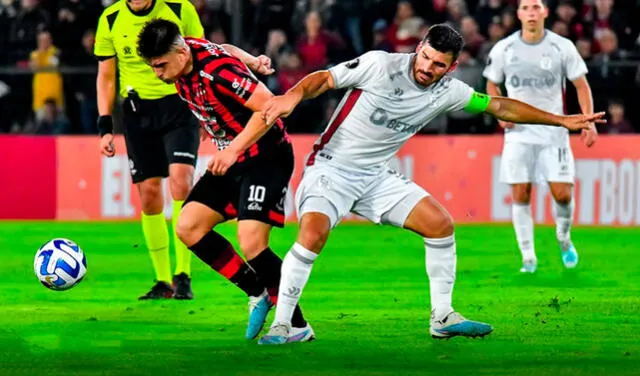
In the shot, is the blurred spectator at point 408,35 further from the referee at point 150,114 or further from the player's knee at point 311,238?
the player's knee at point 311,238

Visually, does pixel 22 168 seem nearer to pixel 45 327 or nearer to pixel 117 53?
pixel 117 53

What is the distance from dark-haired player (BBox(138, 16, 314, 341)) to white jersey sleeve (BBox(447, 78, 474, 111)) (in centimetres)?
93

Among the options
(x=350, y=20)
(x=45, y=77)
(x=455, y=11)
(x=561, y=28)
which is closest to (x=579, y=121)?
(x=561, y=28)

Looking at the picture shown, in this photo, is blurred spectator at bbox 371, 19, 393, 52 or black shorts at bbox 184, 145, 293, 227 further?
→ blurred spectator at bbox 371, 19, 393, 52

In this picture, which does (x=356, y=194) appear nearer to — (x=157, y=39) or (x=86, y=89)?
(x=157, y=39)

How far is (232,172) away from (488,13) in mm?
10299

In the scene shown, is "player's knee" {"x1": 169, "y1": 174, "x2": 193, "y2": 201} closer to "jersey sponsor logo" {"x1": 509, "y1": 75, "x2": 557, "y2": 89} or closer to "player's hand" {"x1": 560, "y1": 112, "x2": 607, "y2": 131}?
"player's hand" {"x1": 560, "y1": 112, "x2": 607, "y2": 131}

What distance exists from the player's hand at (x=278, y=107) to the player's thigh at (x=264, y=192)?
2.35ft

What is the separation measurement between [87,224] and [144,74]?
6.79m

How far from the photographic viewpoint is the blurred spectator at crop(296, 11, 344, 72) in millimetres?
17578

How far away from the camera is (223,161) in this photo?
284 inches

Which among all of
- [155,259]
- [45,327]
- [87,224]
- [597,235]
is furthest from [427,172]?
[45,327]

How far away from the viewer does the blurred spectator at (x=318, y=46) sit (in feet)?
57.7

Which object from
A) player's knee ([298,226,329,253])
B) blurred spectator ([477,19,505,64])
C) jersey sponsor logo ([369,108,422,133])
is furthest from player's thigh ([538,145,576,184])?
blurred spectator ([477,19,505,64])
